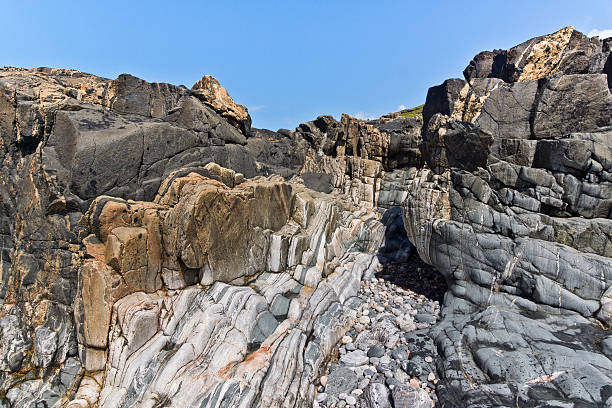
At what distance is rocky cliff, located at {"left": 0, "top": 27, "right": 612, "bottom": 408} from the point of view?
809 cm

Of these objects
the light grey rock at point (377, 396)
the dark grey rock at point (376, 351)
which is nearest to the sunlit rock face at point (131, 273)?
the dark grey rock at point (376, 351)

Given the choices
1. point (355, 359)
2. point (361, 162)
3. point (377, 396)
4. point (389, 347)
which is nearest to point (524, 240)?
point (389, 347)

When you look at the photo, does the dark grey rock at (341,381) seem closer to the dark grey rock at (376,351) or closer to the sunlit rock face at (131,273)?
the sunlit rock face at (131,273)

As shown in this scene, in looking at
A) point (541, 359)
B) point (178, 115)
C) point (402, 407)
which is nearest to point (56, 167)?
point (178, 115)

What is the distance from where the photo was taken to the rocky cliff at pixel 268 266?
809cm

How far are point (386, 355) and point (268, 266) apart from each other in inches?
204

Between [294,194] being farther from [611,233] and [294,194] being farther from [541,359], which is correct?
[611,233]

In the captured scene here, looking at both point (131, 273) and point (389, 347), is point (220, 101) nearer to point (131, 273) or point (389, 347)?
point (131, 273)

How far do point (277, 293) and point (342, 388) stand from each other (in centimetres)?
355

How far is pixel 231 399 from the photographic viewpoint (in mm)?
7336

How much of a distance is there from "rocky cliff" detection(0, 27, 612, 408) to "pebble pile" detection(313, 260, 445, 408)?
0.07 meters

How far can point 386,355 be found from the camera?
33.4 ft

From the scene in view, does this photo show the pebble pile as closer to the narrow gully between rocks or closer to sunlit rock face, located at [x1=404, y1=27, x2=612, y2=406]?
the narrow gully between rocks

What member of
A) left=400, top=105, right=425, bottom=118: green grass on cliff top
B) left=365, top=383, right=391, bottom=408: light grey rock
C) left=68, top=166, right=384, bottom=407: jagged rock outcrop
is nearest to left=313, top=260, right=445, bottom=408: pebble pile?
left=365, top=383, right=391, bottom=408: light grey rock
